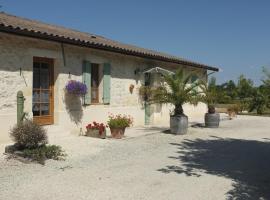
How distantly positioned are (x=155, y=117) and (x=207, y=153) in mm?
Answer: 7598

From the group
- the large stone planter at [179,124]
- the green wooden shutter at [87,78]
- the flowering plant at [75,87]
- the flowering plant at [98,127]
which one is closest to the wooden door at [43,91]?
the flowering plant at [75,87]

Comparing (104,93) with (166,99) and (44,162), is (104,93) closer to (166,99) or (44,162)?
(166,99)

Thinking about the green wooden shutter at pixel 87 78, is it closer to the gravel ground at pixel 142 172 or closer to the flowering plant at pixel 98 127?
the flowering plant at pixel 98 127

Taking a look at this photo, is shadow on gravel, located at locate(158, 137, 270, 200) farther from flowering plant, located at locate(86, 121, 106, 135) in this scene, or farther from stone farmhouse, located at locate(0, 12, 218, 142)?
stone farmhouse, located at locate(0, 12, 218, 142)

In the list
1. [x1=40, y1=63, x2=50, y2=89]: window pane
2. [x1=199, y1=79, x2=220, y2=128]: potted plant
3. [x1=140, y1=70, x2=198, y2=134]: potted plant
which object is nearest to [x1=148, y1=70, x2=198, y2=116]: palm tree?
[x1=140, y1=70, x2=198, y2=134]: potted plant

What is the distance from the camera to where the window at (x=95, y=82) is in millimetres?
12844

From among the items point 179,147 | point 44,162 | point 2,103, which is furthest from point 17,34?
point 179,147

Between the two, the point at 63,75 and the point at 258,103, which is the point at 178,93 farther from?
the point at 258,103

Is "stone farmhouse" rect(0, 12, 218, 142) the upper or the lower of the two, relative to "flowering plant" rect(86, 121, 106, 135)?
upper

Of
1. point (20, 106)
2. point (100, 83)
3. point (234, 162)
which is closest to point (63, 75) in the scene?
point (100, 83)

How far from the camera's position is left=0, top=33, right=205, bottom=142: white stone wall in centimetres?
941

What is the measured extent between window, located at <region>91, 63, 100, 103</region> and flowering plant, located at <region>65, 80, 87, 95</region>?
136 cm

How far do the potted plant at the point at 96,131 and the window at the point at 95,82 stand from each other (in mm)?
1633

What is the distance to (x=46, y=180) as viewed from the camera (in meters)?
6.16
